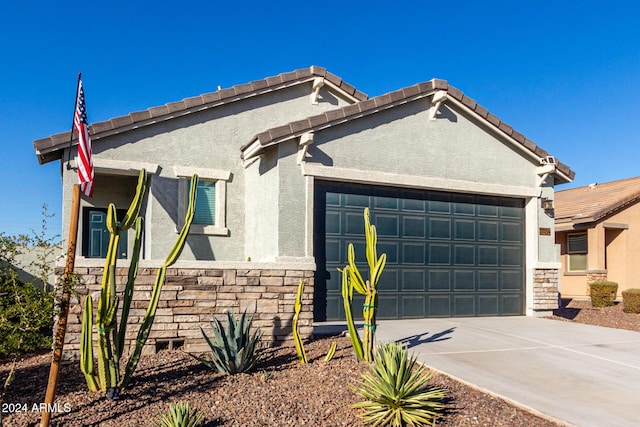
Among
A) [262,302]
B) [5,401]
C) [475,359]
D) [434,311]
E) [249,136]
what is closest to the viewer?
[5,401]

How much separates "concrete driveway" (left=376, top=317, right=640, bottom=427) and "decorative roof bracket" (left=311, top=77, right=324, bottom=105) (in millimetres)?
6016

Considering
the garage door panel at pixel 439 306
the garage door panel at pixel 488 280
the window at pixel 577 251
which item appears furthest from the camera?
the window at pixel 577 251

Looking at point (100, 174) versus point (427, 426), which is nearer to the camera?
point (427, 426)

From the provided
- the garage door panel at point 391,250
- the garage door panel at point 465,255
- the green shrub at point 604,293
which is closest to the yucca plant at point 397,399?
the garage door panel at point 391,250

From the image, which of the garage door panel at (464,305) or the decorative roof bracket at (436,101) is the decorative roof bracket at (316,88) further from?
the garage door panel at (464,305)

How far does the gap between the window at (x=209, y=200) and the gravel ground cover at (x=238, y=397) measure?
4.89 metres

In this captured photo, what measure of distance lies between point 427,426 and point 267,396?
1.94 m

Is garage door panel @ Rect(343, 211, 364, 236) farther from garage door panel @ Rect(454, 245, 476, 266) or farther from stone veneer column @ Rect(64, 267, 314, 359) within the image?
garage door panel @ Rect(454, 245, 476, 266)

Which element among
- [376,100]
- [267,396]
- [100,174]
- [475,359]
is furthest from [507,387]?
[100,174]

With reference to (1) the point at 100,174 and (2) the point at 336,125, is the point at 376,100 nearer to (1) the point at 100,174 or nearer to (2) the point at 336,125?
(2) the point at 336,125

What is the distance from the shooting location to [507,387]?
6855mm

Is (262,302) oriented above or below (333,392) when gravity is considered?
above

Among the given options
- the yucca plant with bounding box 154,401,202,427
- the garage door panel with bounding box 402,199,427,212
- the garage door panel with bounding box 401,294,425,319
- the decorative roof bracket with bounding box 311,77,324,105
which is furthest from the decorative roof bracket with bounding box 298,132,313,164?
the yucca plant with bounding box 154,401,202,427

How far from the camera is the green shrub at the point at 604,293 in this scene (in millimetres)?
17516
